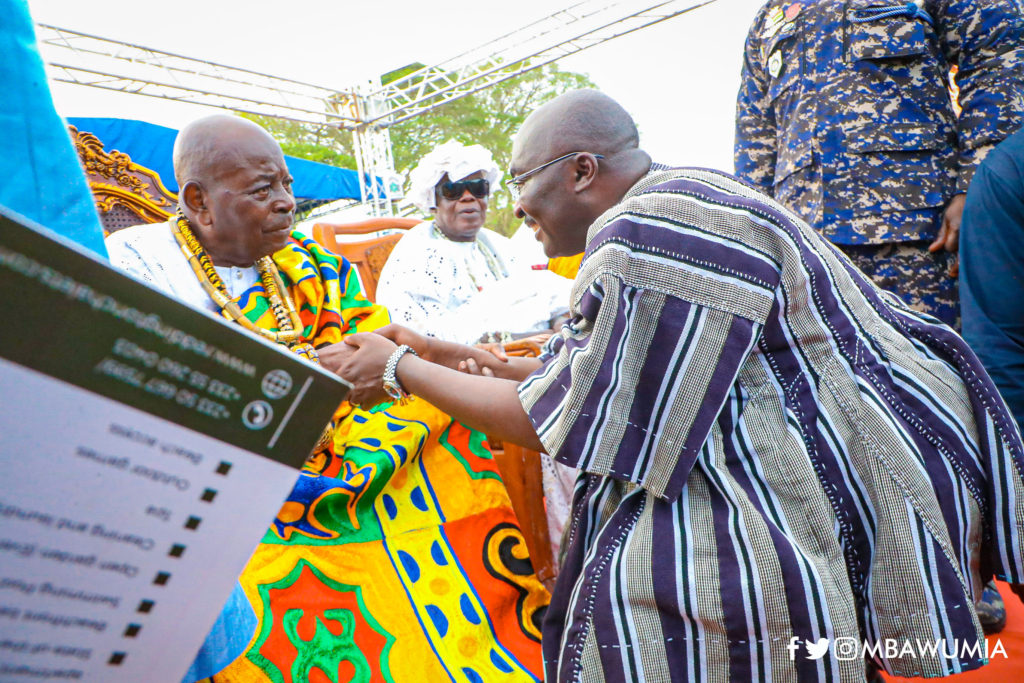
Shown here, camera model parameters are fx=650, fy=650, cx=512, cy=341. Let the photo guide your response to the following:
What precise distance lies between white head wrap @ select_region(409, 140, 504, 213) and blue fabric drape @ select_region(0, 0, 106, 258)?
8.75ft

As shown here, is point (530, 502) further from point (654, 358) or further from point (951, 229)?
point (951, 229)

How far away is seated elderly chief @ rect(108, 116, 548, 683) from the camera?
150cm

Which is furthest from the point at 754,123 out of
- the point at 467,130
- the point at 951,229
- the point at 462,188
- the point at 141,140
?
the point at 467,130

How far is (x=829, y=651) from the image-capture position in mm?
995

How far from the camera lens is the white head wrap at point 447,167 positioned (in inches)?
128

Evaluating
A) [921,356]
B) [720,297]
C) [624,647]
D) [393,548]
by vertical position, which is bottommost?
[393,548]

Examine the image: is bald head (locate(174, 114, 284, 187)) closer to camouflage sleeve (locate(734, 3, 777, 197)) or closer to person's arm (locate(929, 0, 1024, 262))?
camouflage sleeve (locate(734, 3, 777, 197))

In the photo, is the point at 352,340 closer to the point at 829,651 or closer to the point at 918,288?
the point at 829,651

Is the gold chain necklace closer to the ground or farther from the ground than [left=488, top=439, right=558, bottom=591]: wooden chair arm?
farther from the ground

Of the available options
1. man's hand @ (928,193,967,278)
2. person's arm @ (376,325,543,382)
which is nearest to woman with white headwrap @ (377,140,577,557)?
person's arm @ (376,325,543,382)

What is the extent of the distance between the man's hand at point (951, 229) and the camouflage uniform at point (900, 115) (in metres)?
0.03

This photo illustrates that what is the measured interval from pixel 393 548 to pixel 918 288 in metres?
1.96

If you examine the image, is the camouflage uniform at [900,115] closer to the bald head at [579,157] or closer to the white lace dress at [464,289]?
the white lace dress at [464,289]

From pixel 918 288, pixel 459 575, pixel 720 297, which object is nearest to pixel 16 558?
pixel 720 297
